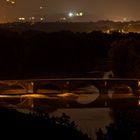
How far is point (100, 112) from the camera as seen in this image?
996cm

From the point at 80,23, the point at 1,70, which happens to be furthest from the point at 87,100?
the point at 80,23

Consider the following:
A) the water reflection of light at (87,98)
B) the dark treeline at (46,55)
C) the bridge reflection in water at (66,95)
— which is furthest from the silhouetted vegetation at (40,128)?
the dark treeline at (46,55)


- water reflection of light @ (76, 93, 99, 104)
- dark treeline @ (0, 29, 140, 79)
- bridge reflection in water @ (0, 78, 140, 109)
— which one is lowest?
dark treeline @ (0, 29, 140, 79)

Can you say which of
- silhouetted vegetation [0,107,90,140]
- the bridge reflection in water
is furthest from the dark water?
silhouetted vegetation [0,107,90,140]

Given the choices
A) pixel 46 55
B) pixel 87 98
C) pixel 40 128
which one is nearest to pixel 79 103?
pixel 87 98

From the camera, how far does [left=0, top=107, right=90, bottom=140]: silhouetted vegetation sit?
17.8ft

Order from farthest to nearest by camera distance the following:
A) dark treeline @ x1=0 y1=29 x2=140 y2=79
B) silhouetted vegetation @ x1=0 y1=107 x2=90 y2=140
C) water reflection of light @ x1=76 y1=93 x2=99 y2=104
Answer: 1. dark treeline @ x1=0 y1=29 x2=140 y2=79
2. water reflection of light @ x1=76 y1=93 x2=99 y2=104
3. silhouetted vegetation @ x1=0 y1=107 x2=90 y2=140

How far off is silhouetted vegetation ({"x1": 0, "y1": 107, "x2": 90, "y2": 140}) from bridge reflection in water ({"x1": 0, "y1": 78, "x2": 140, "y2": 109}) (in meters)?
3.58

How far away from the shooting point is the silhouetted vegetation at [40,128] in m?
5.43

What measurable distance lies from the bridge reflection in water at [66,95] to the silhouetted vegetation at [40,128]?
11.7ft

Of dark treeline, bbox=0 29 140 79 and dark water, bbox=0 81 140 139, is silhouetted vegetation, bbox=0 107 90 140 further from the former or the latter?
dark treeline, bbox=0 29 140 79

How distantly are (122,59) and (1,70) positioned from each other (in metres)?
9.44

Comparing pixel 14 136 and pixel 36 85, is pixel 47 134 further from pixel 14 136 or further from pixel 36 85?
pixel 36 85

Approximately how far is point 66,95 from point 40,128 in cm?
435
